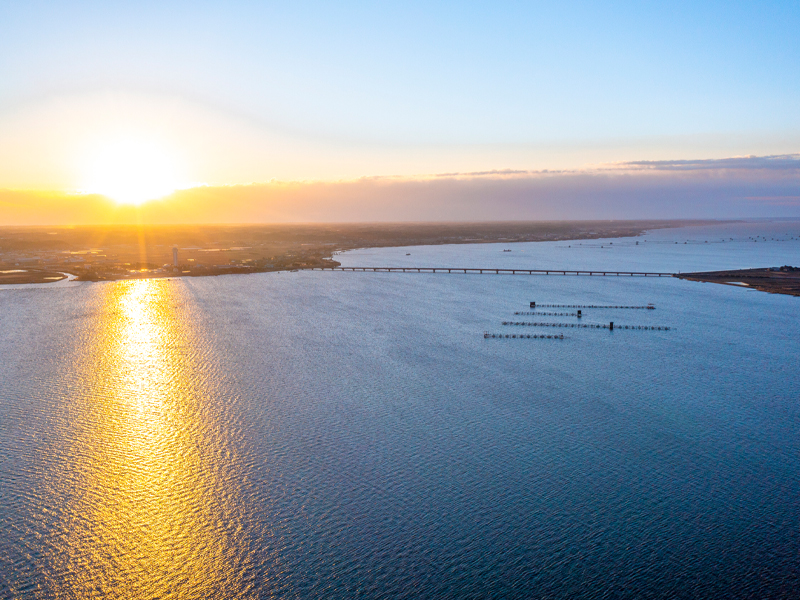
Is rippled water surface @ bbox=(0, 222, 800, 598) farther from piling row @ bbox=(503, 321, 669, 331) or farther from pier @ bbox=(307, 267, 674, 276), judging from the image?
pier @ bbox=(307, 267, 674, 276)

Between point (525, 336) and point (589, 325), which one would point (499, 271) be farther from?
point (525, 336)

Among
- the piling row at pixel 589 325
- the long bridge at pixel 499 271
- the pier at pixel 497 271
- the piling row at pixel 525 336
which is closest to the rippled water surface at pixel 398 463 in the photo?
the piling row at pixel 525 336

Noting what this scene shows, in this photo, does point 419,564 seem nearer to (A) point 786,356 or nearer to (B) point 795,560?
(B) point 795,560

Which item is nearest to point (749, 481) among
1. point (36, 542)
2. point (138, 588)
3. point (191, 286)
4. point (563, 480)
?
point (563, 480)

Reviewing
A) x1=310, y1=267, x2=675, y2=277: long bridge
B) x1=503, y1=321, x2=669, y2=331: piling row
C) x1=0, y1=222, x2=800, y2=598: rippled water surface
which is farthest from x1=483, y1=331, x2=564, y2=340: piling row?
x1=310, y1=267, x2=675, y2=277: long bridge

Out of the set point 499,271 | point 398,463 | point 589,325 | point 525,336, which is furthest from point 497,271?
point 398,463

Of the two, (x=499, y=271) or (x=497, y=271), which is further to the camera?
(x=499, y=271)

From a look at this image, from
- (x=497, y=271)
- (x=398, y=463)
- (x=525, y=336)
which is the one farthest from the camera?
(x=497, y=271)

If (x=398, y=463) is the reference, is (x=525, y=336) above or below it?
above
